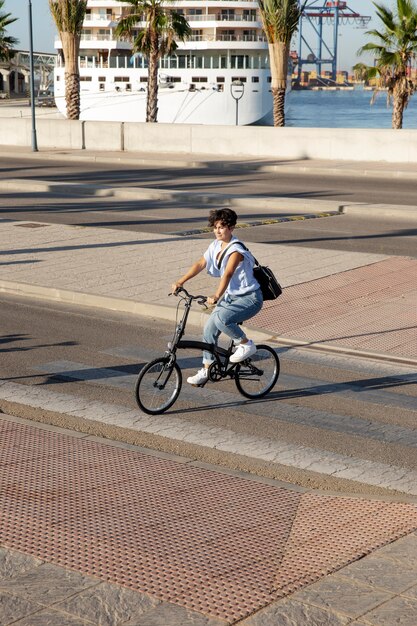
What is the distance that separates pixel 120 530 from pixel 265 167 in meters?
30.1

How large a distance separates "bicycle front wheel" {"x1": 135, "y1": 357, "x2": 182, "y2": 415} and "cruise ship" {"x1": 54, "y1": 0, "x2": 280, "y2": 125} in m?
69.5

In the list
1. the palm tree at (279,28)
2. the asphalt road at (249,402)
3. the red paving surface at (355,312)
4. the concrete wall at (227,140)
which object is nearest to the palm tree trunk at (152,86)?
the palm tree at (279,28)

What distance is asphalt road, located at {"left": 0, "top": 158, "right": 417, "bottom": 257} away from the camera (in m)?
19.5

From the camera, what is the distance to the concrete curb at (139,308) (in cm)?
1090

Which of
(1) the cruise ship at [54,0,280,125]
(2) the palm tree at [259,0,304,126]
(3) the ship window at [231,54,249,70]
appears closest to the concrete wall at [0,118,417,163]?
(2) the palm tree at [259,0,304,126]

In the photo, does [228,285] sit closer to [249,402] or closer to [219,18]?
[249,402]

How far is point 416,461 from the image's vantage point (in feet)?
24.9

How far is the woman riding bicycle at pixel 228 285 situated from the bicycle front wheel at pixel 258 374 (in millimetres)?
183

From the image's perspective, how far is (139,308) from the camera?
12883 millimetres

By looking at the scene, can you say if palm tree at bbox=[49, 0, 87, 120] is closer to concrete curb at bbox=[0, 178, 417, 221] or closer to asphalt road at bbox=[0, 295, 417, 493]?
concrete curb at bbox=[0, 178, 417, 221]

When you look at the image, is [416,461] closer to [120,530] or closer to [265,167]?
[120,530]

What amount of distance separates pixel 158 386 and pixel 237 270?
1246 mm

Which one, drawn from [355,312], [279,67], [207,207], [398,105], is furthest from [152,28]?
[355,312]

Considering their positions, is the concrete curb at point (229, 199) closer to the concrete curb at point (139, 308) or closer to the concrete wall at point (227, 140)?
the concrete curb at point (139, 308)
